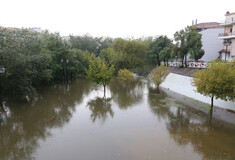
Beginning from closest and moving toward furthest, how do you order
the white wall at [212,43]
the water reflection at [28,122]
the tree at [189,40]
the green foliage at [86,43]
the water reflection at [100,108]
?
the water reflection at [28,122] → the water reflection at [100,108] → the tree at [189,40] → the white wall at [212,43] → the green foliage at [86,43]

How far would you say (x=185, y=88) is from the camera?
2002 cm

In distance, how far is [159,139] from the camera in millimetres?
9406

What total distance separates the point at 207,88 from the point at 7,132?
14.5 meters

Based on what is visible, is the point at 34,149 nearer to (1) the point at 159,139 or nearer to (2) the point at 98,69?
(1) the point at 159,139

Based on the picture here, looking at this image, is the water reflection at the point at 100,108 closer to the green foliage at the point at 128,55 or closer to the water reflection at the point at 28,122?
the water reflection at the point at 28,122

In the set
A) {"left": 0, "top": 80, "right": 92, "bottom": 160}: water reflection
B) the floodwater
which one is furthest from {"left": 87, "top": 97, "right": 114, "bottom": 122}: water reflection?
{"left": 0, "top": 80, "right": 92, "bottom": 160}: water reflection

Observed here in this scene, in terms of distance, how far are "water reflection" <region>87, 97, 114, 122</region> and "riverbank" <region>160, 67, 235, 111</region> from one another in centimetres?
912

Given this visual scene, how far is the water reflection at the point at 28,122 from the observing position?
8594 mm

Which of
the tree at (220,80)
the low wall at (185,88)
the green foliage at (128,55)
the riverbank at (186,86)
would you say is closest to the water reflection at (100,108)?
the low wall at (185,88)

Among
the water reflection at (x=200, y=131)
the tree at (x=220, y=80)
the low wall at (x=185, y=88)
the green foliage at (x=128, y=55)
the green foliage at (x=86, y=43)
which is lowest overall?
the water reflection at (x=200, y=131)

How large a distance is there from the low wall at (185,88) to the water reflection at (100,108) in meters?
7.94

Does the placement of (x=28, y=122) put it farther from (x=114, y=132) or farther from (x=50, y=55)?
(x=50, y=55)

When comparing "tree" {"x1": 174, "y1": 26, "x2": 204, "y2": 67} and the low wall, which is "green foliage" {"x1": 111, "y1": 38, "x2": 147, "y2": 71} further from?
"tree" {"x1": 174, "y1": 26, "x2": 204, "y2": 67}

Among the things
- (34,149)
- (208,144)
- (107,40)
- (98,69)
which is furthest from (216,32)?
(107,40)
